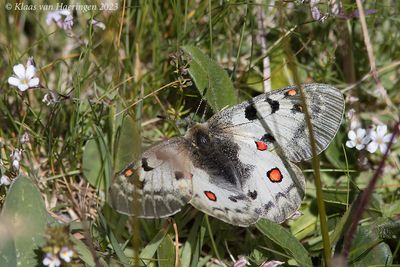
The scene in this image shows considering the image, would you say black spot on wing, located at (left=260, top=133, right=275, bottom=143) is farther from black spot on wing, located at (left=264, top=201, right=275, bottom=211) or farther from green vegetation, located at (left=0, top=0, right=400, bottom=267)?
green vegetation, located at (left=0, top=0, right=400, bottom=267)

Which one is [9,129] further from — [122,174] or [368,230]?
[368,230]

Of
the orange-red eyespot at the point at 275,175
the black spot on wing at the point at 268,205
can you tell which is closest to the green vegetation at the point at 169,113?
the black spot on wing at the point at 268,205

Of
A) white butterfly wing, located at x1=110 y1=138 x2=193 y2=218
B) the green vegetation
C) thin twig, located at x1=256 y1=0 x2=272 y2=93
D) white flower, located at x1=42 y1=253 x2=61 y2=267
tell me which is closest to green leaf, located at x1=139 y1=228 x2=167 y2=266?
the green vegetation

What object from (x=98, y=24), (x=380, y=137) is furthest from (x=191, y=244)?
(x=98, y=24)

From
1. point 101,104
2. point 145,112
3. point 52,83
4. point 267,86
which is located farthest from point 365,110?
point 52,83

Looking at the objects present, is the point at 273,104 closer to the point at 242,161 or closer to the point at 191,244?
the point at 242,161

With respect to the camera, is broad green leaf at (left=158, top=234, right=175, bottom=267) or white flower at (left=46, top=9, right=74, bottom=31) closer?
broad green leaf at (left=158, top=234, right=175, bottom=267)

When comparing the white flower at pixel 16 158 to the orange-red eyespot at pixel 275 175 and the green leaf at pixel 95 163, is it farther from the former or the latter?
the orange-red eyespot at pixel 275 175
